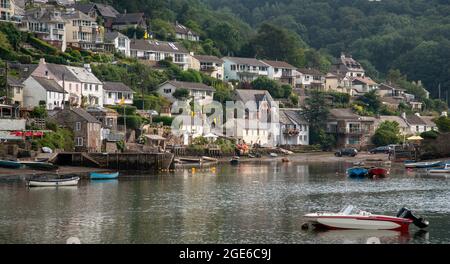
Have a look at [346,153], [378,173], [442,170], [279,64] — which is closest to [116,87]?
[346,153]

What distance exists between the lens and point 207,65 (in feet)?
496

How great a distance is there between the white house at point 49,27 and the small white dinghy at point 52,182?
2212 inches

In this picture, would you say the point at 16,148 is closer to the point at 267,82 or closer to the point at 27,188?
the point at 27,188

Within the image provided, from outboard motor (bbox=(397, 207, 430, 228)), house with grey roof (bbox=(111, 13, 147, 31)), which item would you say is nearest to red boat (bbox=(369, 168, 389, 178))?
outboard motor (bbox=(397, 207, 430, 228))

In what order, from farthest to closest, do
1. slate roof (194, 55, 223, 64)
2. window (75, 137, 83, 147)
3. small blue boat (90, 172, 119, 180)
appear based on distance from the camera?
1. slate roof (194, 55, 223, 64)
2. window (75, 137, 83, 147)
3. small blue boat (90, 172, 119, 180)

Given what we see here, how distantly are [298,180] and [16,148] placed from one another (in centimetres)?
2674

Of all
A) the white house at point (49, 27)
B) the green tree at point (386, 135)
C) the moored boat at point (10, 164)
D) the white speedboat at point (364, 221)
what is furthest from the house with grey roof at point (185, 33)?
the white speedboat at point (364, 221)

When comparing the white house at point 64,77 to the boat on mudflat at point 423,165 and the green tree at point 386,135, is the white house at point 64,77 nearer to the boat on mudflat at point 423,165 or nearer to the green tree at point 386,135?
the boat on mudflat at point 423,165

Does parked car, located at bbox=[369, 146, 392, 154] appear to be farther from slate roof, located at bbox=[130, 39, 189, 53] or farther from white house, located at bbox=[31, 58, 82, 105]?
white house, located at bbox=[31, 58, 82, 105]

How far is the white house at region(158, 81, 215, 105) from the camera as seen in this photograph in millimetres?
130875

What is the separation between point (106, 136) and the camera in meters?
105

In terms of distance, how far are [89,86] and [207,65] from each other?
3728 cm

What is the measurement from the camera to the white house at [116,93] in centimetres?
12050

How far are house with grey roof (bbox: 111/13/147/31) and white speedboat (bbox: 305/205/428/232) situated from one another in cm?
10445
